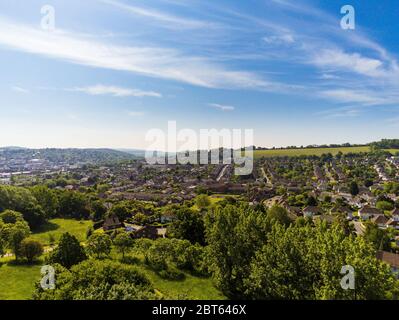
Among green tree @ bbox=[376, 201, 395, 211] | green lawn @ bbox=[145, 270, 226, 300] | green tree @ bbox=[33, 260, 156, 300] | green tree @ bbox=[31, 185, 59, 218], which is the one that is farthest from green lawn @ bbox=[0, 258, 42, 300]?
green tree @ bbox=[376, 201, 395, 211]

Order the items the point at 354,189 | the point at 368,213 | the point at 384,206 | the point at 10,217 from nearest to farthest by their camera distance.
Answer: the point at 10,217
the point at 368,213
the point at 384,206
the point at 354,189

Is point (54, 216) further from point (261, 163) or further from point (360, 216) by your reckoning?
point (261, 163)

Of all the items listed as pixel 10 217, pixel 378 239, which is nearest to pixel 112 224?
pixel 10 217

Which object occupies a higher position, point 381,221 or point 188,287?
point 188,287

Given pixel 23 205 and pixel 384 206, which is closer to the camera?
pixel 23 205

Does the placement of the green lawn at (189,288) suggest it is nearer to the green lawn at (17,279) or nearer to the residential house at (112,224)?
the green lawn at (17,279)

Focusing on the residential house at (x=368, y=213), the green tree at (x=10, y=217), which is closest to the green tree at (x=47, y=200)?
the green tree at (x=10, y=217)

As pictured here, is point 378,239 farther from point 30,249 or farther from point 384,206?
point 30,249
